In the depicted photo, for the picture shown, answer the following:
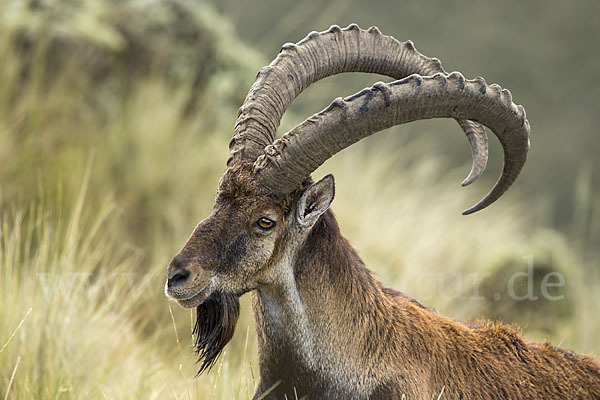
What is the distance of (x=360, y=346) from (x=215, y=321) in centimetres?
70

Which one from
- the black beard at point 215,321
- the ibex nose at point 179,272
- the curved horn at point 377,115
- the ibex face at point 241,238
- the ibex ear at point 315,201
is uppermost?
the curved horn at point 377,115

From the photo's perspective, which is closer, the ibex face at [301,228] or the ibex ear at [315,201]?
the ibex face at [301,228]

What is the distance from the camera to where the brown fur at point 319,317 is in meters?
3.47

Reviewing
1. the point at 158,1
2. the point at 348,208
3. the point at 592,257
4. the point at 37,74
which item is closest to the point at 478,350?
the point at 348,208

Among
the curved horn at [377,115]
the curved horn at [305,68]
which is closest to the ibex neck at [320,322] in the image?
the curved horn at [377,115]

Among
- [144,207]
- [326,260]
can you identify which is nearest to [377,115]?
[326,260]

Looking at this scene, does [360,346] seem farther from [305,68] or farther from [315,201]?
[305,68]

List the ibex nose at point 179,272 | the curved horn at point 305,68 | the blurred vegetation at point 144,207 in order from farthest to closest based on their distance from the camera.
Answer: the blurred vegetation at point 144,207 < the curved horn at point 305,68 < the ibex nose at point 179,272

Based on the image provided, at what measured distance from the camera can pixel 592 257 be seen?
43.3ft

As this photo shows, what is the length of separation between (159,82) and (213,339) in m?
5.97

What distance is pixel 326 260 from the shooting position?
3.66 meters

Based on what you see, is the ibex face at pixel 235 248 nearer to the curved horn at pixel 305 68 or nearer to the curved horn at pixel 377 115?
the curved horn at pixel 377 115

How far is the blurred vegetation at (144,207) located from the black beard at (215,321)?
47 centimetres

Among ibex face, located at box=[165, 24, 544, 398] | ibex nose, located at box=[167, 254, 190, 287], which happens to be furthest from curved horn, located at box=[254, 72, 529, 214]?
ibex nose, located at box=[167, 254, 190, 287]
